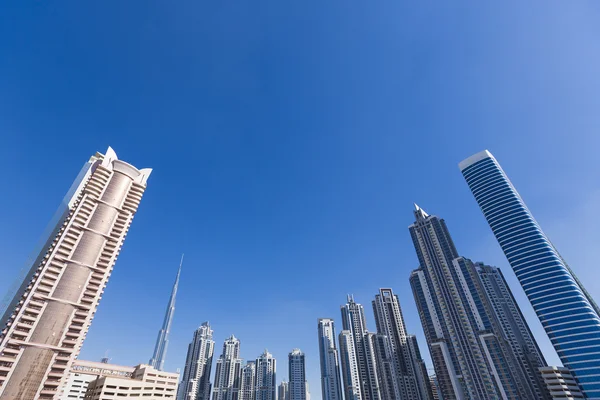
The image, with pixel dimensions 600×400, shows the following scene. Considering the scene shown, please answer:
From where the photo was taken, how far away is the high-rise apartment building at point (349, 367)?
183 m

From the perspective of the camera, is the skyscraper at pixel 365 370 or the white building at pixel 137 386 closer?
the white building at pixel 137 386

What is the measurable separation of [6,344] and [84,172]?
230ft

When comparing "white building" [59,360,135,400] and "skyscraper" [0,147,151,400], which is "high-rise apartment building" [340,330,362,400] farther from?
"skyscraper" [0,147,151,400]

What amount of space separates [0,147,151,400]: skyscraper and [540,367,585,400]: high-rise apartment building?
163 metres

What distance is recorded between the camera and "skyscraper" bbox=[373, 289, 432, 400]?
5714 inches

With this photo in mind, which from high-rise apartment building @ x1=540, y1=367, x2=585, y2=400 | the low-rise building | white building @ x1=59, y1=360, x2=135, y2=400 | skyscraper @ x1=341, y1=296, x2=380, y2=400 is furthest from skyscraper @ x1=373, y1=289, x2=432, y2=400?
white building @ x1=59, y1=360, x2=135, y2=400

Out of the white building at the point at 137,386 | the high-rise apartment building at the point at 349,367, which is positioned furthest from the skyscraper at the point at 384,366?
the white building at the point at 137,386

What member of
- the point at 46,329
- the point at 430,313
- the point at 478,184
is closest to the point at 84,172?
the point at 46,329

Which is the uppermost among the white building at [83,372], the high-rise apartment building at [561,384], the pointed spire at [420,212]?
the pointed spire at [420,212]

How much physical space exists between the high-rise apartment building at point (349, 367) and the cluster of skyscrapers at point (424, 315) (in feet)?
61.6

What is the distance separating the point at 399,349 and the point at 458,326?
151ft

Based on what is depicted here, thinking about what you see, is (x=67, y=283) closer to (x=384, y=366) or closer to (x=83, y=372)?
(x=83, y=372)

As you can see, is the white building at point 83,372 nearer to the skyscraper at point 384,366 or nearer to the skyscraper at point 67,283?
the skyscraper at point 67,283

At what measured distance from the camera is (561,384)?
102 meters
